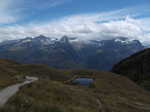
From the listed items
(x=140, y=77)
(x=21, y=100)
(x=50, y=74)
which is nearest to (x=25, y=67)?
(x=50, y=74)

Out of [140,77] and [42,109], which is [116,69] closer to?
[140,77]

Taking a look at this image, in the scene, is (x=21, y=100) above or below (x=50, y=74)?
above

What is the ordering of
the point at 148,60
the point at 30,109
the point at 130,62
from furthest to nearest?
1. the point at 130,62
2. the point at 148,60
3. the point at 30,109

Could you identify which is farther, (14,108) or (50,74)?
(50,74)

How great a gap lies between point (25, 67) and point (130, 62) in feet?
393

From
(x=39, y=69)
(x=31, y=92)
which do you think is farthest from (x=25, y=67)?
(x=31, y=92)

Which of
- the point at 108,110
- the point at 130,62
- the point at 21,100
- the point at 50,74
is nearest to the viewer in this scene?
the point at 21,100

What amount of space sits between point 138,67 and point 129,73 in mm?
9507

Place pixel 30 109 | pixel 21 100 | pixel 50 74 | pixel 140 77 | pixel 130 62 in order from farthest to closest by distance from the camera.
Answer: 1. pixel 130 62
2. pixel 140 77
3. pixel 50 74
4. pixel 21 100
5. pixel 30 109

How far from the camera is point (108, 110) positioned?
34.4 meters

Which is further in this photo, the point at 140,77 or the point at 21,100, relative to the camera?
the point at 140,77

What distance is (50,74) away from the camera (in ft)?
279

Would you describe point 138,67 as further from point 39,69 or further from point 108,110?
point 108,110

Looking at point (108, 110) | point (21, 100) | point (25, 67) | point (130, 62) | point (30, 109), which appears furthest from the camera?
point (130, 62)
